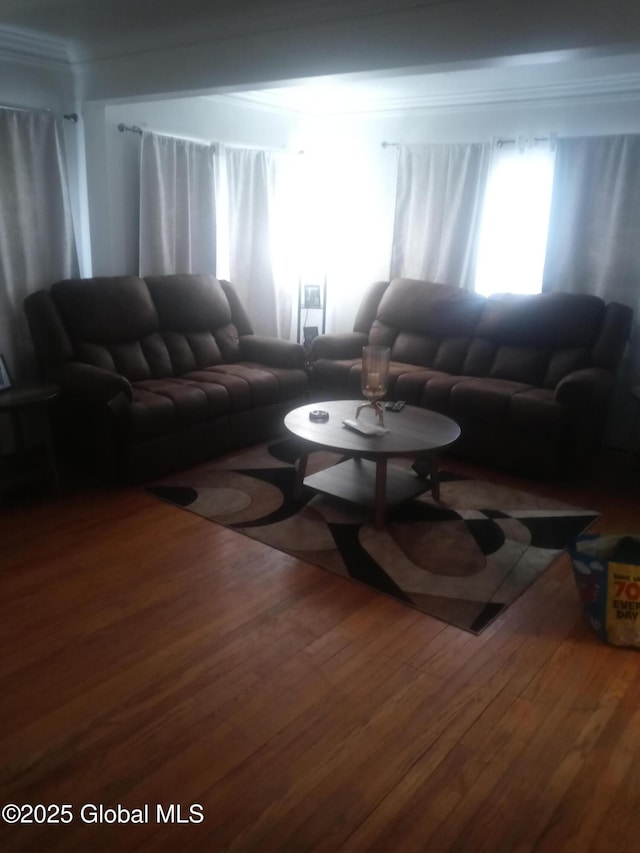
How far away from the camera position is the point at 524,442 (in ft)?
12.9

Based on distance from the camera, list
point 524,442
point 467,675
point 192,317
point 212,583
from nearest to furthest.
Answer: point 467,675, point 212,583, point 524,442, point 192,317

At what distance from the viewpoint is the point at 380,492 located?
3207 millimetres

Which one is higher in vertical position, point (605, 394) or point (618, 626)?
point (605, 394)

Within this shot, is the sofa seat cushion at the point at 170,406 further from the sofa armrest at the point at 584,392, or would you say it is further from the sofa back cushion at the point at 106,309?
the sofa armrest at the point at 584,392

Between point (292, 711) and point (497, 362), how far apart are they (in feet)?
10.2

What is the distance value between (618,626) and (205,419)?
2.49 m

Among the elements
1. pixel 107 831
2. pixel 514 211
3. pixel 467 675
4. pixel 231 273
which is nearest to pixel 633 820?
pixel 467 675

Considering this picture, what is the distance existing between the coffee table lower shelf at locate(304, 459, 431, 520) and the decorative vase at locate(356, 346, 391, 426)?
0.36 m

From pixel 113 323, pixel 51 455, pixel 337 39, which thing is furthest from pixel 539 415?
pixel 51 455

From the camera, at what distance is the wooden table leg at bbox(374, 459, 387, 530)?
317 cm

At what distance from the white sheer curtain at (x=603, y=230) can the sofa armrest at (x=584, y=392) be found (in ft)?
2.19

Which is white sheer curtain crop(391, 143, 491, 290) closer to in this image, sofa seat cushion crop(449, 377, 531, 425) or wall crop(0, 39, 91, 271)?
sofa seat cushion crop(449, 377, 531, 425)

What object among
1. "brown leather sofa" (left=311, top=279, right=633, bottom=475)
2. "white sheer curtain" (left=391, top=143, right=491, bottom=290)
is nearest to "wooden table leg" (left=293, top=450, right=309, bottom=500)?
"brown leather sofa" (left=311, top=279, right=633, bottom=475)

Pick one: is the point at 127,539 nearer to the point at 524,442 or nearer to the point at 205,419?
the point at 205,419
